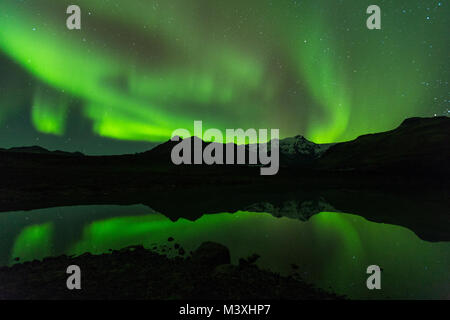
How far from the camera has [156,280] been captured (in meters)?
9.73

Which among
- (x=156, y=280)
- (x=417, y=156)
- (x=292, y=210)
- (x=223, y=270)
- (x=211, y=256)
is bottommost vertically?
(x=156, y=280)

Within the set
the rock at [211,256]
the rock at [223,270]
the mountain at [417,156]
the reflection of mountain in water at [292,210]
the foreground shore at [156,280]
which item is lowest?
the foreground shore at [156,280]

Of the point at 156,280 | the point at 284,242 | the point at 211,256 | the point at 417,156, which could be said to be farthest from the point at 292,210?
the point at 417,156

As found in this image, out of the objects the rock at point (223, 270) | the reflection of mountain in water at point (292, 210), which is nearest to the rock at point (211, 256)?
the rock at point (223, 270)

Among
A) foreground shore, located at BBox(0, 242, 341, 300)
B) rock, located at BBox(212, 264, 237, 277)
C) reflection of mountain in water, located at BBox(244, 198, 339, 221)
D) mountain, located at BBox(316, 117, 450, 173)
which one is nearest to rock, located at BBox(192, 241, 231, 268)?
foreground shore, located at BBox(0, 242, 341, 300)

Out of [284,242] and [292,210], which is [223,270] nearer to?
[284,242]

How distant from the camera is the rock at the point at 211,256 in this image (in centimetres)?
1115

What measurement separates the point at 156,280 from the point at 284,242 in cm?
904

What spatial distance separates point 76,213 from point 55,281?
17.3 metres

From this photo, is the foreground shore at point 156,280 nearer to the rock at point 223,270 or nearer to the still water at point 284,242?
the rock at point 223,270

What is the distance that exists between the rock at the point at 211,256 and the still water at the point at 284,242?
1613 mm

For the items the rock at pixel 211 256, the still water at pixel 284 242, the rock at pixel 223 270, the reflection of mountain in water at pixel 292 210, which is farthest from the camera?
the reflection of mountain in water at pixel 292 210
